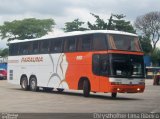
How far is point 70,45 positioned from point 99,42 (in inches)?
124

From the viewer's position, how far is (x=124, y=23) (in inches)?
3209

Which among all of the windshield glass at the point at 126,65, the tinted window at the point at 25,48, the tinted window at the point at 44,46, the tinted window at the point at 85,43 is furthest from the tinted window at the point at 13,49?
the windshield glass at the point at 126,65

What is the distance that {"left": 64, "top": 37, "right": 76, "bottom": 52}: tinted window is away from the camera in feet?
90.7

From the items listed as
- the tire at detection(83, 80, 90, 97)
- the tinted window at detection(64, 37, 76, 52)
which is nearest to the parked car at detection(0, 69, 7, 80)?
the tinted window at detection(64, 37, 76, 52)

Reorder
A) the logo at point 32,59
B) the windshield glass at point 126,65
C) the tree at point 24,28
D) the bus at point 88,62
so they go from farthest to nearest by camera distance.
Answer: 1. the tree at point 24,28
2. the logo at point 32,59
3. the bus at point 88,62
4. the windshield glass at point 126,65

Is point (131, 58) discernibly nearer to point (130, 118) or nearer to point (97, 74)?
point (97, 74)

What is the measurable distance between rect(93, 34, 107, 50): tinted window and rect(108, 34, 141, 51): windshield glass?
34cm

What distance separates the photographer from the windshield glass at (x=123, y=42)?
24.9 m

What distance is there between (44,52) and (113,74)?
775cm

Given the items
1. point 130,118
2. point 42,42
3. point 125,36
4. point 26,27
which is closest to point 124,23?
point 26,27

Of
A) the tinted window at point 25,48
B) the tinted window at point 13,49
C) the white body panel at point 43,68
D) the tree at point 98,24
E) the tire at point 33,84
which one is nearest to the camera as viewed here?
the white body panel at point 43,68

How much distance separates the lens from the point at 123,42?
2538 cm

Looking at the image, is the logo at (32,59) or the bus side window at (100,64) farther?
the logo at (32,59)

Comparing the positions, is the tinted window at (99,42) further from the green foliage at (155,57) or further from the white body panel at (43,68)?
the green foliage at (155,57)
